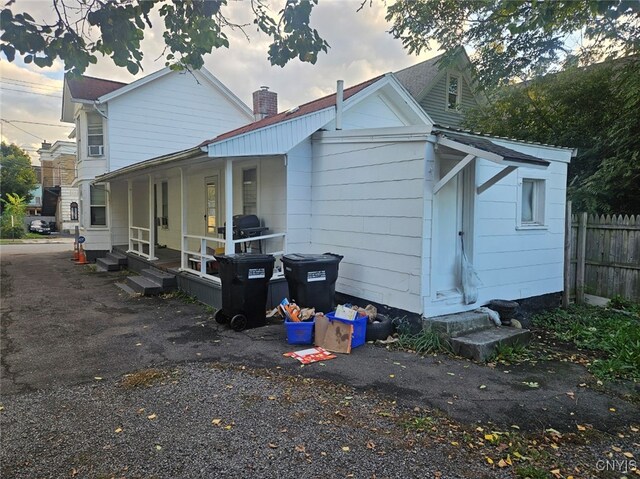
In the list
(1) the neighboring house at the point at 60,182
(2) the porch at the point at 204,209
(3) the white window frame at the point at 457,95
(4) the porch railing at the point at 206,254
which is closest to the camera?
(4) the porch railing at the point at 206,254

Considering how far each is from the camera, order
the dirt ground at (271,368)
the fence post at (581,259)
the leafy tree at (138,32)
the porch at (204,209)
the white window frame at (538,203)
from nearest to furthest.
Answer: the leafy tree at (138,32) → the dirt ground at (271,368) → the white window frame at (538,203) → the porch at (204,209) → the fence post at (581,259)

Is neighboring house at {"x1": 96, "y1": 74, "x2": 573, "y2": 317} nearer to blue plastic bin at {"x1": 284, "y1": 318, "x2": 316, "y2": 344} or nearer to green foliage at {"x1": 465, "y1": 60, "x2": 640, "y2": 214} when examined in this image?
blue plastic bin at {"x1": 284, "y1": 318, "x2": 316, "y2": 344}

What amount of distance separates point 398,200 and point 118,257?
10640mm

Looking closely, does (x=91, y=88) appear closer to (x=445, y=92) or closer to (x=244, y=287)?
(x=244, y=287)

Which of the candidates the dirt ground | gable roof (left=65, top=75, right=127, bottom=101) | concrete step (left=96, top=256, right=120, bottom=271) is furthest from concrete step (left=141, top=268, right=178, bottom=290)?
gable roof (left=65, top=75, right=127, bottom=101)

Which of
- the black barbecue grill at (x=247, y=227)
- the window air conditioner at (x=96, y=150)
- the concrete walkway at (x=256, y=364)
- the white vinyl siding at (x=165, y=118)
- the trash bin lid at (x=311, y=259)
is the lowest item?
the concrete walkway at (x=256, y=364)

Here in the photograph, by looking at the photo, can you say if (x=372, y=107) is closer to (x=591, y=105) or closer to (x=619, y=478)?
(x=591, y=105)

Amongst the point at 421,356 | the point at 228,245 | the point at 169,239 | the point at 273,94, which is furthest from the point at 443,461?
the point at 273,94

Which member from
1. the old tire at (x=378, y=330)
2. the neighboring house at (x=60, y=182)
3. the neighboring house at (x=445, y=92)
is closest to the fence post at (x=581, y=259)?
the old tire at (x=378, y=330)

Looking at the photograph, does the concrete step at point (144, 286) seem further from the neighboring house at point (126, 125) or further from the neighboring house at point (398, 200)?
the neighboring house at point (126, 125)

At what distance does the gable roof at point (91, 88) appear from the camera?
1355 centimetres

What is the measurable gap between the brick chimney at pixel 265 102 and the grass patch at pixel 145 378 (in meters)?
11.6

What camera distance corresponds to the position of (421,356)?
5121mm

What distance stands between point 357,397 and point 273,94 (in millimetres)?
12769
